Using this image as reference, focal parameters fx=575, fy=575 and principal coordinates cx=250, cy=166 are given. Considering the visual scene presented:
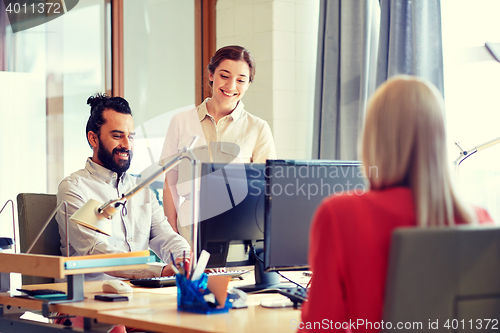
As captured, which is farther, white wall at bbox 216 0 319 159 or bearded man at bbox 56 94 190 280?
white wall at bbox 216 0 319 159

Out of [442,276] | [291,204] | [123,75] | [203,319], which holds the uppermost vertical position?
[123,75]

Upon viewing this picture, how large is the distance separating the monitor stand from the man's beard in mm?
782

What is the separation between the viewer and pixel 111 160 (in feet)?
7.58

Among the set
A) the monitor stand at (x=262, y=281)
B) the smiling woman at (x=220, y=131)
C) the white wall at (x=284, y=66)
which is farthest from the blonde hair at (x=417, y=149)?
the white wall at (x=284, y=66)

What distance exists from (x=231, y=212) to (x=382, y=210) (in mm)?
765

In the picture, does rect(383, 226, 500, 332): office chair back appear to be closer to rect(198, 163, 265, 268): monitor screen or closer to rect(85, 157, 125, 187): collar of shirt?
rect(198, 163, 265, 268): monitor screen

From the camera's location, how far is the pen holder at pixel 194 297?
4.74 feet

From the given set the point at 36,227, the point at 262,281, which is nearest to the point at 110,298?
the point at 262,281

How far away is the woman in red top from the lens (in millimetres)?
1013

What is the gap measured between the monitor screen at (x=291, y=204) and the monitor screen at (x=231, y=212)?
14cm

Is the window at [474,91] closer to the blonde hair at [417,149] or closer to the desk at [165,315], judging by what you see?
the desk at [165,315]

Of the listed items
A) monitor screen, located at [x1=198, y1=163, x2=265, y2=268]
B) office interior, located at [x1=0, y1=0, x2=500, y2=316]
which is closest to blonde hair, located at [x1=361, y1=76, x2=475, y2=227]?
monitor screen, located at [x1=198, y1=163, x2=265, y2=268]

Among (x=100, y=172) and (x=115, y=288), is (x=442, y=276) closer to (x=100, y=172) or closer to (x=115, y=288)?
(x=115, y=288)

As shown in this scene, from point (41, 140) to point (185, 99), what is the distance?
3.31ft
